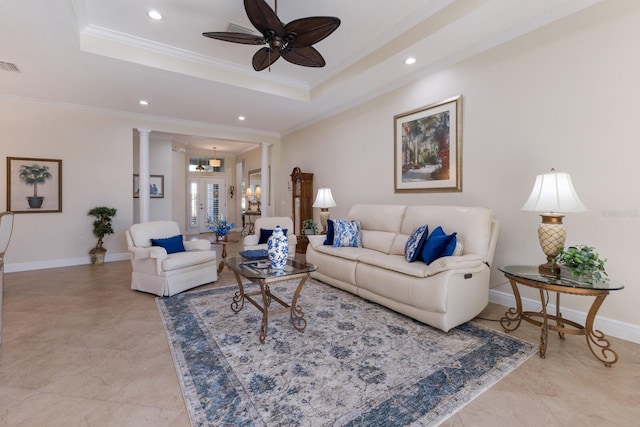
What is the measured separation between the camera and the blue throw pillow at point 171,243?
380 cm

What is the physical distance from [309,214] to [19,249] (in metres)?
5.12

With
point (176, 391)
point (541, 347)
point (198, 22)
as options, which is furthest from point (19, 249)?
point (541, 347)

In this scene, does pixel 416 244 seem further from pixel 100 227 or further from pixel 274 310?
pixel 100 227

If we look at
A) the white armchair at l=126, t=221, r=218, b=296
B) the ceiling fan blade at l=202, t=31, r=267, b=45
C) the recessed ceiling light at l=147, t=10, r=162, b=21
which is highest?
the recessed ceiling light at l=147, t=10, r=162, b=21

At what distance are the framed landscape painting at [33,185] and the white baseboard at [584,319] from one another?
712 centimetres

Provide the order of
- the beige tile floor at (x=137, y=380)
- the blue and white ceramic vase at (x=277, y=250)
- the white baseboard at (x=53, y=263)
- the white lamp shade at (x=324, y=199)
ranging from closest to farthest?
1. the beige tile floor at (x=137, y=380)
2. the blue and white ceramic vase at (x=277, y=250)
3. the white baseboard at (x=53, y=263)
4. the white lamp shade at (x=324, y=199)

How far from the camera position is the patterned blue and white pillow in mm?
4062

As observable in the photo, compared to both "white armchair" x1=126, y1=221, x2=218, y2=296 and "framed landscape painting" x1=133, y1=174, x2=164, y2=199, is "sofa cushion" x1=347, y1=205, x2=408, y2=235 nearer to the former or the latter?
"white armchair" x1=126, y1=221, x2=218, y2=296

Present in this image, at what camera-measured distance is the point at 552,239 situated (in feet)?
7.81

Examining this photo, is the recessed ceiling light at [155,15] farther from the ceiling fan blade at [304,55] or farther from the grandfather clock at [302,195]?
the grandfather clock at [302,195]

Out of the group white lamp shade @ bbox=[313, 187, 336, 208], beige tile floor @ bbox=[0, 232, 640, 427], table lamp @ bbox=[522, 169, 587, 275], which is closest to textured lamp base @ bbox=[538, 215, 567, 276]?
table lamp @ bbox=[522, 169, 587, 275]

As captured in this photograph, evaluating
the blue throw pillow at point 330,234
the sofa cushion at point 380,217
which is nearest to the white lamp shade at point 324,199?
the sofa cushion at point 380,217

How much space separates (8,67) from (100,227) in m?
2.66

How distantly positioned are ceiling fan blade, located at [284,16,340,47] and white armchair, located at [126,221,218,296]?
2837 millimetres
